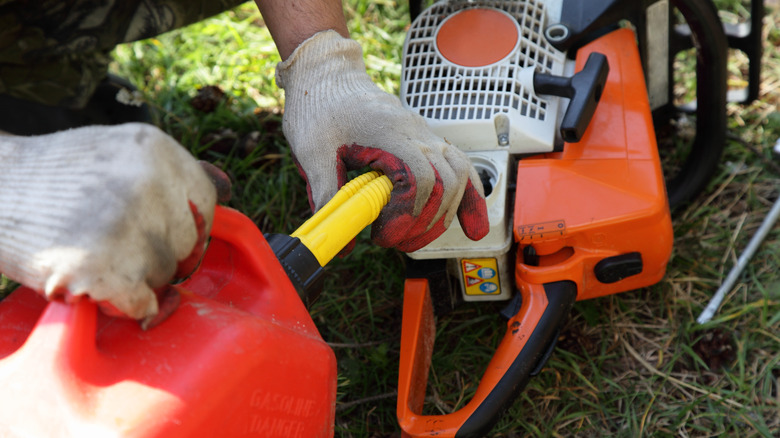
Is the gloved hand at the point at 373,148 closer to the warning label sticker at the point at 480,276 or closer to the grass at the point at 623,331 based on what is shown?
the warning label sticker at the point at 480,276

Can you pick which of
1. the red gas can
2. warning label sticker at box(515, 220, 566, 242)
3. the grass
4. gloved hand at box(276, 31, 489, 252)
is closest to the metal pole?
the grass

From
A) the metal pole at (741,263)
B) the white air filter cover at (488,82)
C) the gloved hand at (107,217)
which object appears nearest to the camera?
the gloved hand at (107,217)

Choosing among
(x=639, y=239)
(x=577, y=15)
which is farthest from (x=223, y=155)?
(x=639, y=239)

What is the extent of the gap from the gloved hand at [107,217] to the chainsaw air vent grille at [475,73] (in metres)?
0.68

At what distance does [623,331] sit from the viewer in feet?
4.85

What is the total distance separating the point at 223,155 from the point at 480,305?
2.98 feet

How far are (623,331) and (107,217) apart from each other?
1.20 metres

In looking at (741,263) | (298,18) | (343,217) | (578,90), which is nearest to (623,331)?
(741,263)

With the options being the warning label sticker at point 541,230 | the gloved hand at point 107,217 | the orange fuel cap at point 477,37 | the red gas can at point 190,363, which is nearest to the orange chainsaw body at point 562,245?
the warning label sticker at point 541,230

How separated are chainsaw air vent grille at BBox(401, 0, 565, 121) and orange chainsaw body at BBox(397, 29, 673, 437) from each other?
125 mm

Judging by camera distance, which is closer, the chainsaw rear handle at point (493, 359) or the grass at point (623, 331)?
the chainsaw rear handle at point (493, 359)

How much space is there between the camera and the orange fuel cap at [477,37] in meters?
1.31

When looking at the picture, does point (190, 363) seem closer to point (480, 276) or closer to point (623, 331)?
point (480, 276)

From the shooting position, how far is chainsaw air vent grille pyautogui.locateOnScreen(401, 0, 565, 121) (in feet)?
4.16
